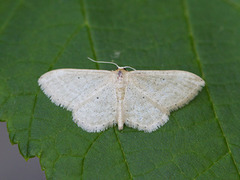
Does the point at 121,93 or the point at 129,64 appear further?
the point at 129,64

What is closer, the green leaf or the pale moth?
the green leaf

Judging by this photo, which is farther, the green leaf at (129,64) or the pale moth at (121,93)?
the pale moth at (121,93)

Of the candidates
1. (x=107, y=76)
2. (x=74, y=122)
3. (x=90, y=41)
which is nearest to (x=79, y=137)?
(x=74, y=122)

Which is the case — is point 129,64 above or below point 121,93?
above

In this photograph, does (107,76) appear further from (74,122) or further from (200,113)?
(200,113)
